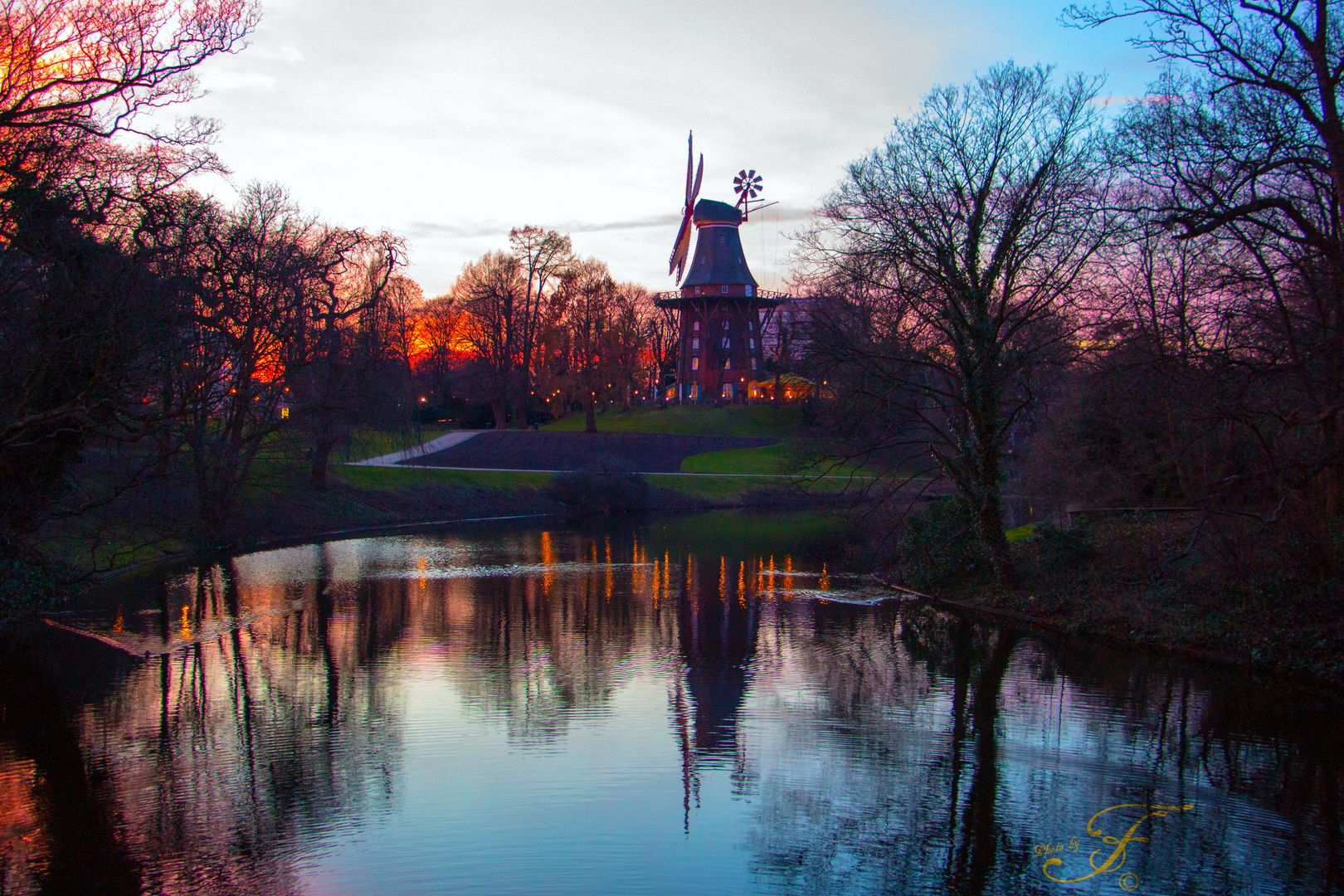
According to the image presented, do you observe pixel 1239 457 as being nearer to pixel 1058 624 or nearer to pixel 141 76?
pixel 1058 624

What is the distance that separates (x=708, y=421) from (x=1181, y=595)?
4667 cm

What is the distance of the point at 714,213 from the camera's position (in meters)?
65.3

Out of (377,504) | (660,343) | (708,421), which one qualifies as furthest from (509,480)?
(660,343)

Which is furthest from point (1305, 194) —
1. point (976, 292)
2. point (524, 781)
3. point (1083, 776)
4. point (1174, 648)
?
point (524, 781)

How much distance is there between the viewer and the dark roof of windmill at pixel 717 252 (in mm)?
64375

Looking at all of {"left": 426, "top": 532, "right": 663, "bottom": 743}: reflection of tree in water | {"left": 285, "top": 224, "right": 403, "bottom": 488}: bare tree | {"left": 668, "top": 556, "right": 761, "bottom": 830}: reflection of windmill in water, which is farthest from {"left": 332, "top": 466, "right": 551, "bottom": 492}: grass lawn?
{"left": 668, "top": 556, "right": 761, "bottom": 830}: reflection of windmill in water

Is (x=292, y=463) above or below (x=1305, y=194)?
below

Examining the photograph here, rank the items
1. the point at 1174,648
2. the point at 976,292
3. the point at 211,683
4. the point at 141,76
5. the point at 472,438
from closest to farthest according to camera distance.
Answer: the point at 141,76 → the point at 211,683 → the point at 1174,648 → the point at 976,292 → the point at 472,438

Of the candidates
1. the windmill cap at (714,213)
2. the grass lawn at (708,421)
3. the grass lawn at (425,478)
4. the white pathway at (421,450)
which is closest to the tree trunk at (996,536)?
the white pathway at (421,450)

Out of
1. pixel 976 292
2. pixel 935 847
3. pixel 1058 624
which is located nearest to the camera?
pixel 935 847

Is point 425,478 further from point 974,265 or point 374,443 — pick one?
point 974,265

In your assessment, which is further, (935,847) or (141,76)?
(141,76)

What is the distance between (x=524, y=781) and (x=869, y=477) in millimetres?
34461

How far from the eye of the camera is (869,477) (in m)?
42.1
